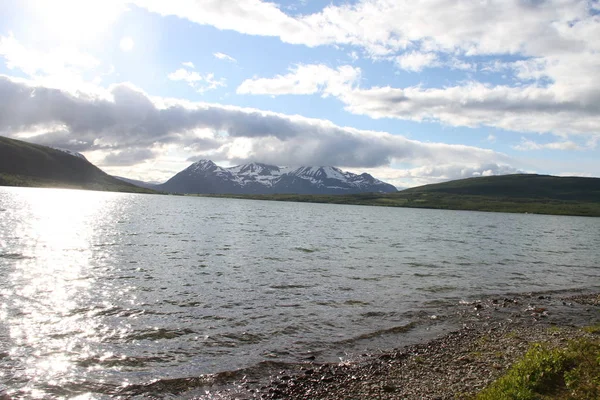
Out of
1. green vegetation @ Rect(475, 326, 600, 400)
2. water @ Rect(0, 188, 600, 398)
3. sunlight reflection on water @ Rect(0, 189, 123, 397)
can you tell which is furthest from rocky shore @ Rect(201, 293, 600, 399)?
sunlight reflection on water @ Rect(0, 189, 123, 397)

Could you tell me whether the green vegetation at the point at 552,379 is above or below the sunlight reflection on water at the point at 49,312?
above

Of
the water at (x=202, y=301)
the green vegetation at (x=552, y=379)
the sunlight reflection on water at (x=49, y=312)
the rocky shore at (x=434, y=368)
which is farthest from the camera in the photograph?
the water at (x=202, y=301)

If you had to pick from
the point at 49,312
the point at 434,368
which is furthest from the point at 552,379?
the point at 49,312

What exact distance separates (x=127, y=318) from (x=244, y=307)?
7469mm

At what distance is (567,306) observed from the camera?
31344 millimetres

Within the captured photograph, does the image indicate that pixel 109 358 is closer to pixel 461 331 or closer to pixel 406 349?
pixel 406 349

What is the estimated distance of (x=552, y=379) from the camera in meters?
14.1

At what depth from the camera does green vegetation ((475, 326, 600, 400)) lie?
514 inches

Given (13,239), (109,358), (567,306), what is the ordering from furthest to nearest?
1. (13,239)
2. (567,306)
3. (109,358)

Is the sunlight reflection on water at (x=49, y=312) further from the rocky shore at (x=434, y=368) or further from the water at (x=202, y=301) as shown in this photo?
the rocky shore at (x=434, y=368)

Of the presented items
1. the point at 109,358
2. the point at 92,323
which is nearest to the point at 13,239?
the point at 92,323

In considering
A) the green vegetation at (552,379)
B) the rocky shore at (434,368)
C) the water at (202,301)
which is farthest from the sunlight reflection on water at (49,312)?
the green vegetation at (552,379)

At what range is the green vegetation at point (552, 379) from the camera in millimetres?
13047

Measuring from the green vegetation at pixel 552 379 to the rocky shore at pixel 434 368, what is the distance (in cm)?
145
